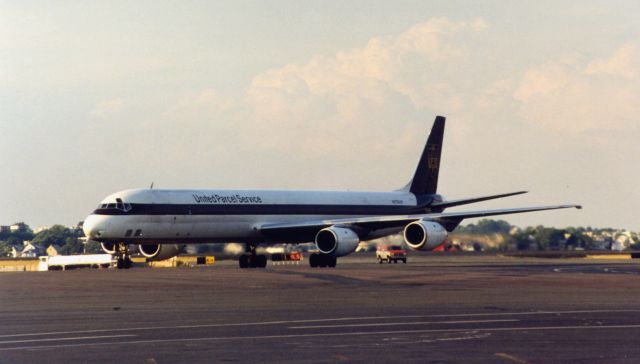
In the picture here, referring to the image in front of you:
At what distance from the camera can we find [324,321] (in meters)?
21.6

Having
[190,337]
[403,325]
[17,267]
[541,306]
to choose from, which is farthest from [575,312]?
[17,267]

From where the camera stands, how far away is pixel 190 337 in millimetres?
18500

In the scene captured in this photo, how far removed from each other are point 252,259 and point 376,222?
7.88 meters

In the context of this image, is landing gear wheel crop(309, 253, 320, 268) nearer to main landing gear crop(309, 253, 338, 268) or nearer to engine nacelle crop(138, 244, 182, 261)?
main landing gear crop(309, 253, 338, 268)

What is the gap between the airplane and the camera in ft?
165

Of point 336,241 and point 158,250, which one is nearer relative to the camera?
point 336,241

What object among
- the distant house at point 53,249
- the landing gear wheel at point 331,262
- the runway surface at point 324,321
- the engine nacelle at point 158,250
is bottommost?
the runway surface at point 324,321

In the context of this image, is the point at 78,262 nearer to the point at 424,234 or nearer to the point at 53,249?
the point at 424,234

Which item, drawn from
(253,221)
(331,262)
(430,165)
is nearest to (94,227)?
(253,221)

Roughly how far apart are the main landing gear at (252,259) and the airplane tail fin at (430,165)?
1522cm

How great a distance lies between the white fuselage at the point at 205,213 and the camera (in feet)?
164

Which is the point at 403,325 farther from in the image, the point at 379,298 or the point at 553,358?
the point at 379,298

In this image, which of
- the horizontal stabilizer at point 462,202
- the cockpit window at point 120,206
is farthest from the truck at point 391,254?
the cockpit window at point 120,206

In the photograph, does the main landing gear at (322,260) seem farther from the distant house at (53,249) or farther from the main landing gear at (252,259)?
the distant house at (53,249)
